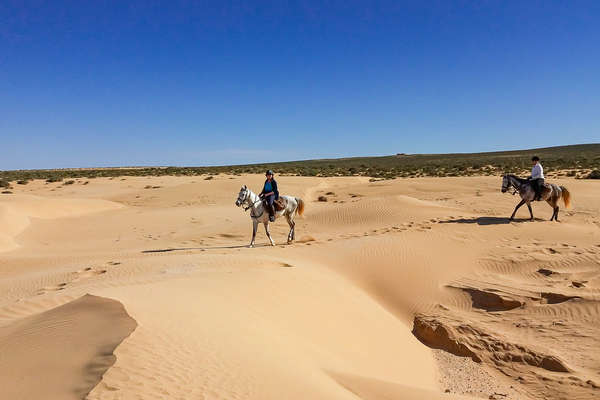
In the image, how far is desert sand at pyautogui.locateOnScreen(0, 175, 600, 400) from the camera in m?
3.92

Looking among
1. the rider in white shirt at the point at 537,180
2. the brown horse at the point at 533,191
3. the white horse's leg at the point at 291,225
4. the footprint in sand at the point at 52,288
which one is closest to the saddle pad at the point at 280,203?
the white horse's leg at the point at 291,225

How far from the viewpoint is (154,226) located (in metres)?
19.8

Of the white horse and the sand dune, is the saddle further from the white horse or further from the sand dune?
the sand dune

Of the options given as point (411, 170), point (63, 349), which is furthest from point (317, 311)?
point (411, 170)

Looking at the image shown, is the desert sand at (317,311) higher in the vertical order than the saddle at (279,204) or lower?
lower

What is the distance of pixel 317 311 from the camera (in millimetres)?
7023

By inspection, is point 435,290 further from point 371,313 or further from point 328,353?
point 328,353

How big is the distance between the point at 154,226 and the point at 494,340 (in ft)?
55.3

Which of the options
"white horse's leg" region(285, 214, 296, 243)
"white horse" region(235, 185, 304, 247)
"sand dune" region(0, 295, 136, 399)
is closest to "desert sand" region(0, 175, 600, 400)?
"sand dune" region(0, 295, 136, 399)

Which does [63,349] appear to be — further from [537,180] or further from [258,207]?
[537,180]

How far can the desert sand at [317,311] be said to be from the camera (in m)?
3.92

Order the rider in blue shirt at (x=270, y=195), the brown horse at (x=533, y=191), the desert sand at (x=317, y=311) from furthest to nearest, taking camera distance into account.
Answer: the brown horse at (x=533, y=191)
the rider in blue shirt at (x=270, y=195)
the desert sand at (x=317, y=311)

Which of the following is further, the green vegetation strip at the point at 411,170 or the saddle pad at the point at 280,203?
the green vegetation strip at the point at 411,170

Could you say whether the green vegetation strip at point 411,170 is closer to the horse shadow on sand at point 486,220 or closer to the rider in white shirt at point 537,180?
the horse shadow on sand at point 486,220
